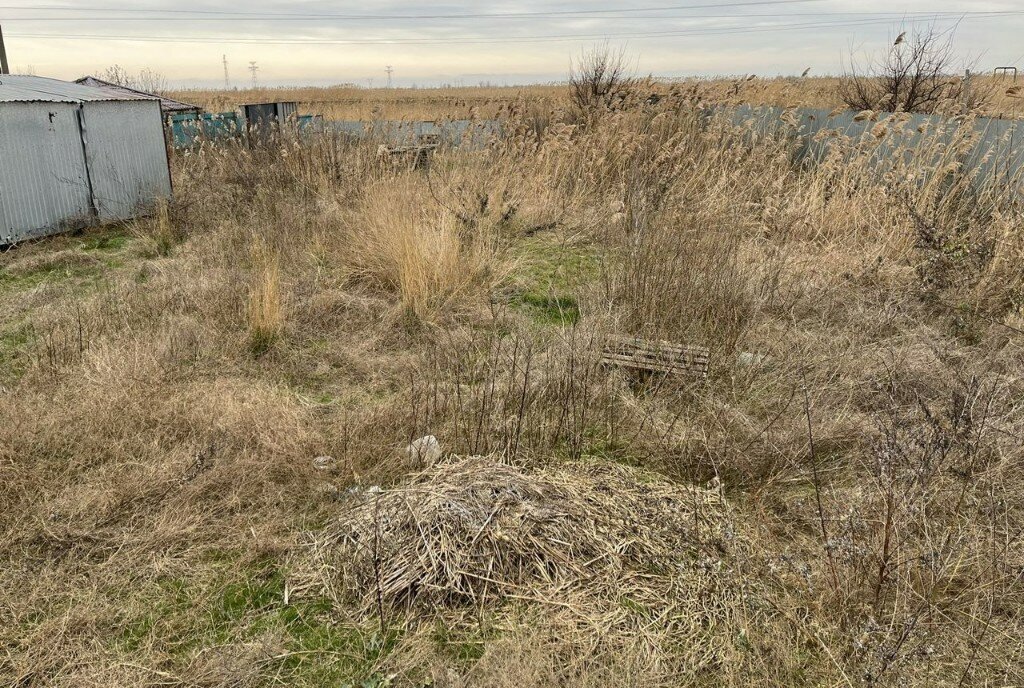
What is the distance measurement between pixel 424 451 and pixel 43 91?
22.7 ft

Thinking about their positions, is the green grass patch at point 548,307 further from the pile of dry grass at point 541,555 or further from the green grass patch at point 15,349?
the green grass patch at point 15,349

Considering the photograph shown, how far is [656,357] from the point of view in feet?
12.1

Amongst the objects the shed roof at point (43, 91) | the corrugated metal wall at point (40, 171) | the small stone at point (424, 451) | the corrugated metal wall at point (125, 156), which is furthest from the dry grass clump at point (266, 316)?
the corrugated metal wall at point (125, 156)

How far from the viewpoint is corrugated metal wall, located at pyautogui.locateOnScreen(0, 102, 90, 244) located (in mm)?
6203

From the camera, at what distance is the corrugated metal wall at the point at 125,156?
7.26 metres

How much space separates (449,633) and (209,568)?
→ 962 millimetres

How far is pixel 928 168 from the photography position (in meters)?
5.83

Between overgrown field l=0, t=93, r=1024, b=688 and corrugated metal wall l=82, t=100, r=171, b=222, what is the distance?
1691 mm

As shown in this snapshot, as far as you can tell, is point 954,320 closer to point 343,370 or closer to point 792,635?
point 792,635

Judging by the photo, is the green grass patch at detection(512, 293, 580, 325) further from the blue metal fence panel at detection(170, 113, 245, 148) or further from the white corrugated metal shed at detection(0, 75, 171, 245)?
the blue metal fence panel at detection(170, 113, 245, 148)

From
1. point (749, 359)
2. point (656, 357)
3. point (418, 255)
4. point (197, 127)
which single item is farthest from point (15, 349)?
point (197, 127)

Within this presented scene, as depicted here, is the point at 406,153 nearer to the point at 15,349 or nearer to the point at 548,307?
the point at 548,307

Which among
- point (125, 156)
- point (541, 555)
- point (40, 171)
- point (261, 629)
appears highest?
point (125, 156)

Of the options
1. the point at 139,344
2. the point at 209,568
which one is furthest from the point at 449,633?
the point at 139,344
